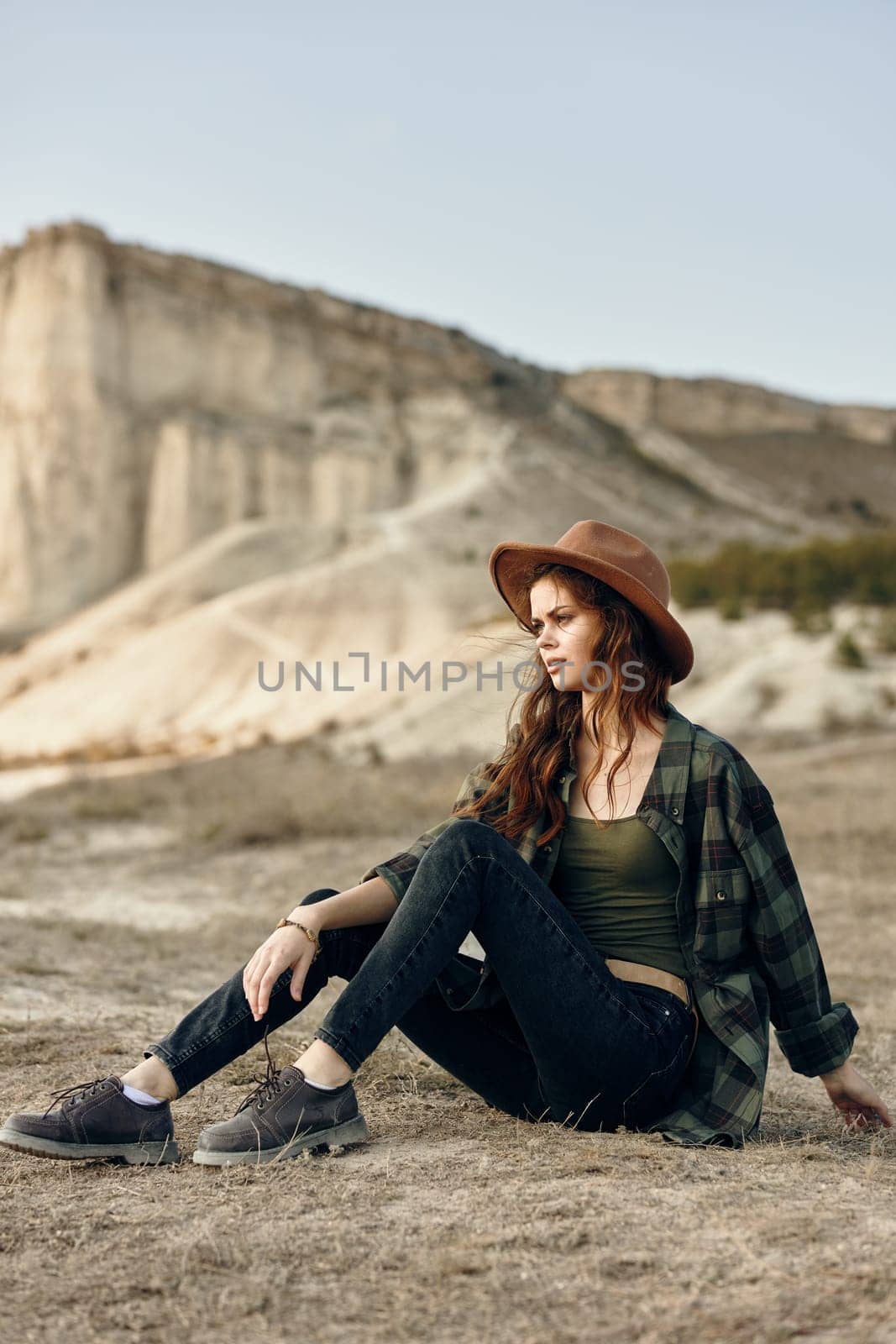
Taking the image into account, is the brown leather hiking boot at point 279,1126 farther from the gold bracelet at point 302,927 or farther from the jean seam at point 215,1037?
the gold bracelet at point 302,927

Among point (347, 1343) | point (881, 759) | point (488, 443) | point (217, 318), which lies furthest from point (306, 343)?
point (347, 1343)

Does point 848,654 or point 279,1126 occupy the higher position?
point 848,654

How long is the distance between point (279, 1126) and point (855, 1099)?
1280 millimetres

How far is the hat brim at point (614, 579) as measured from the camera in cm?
275

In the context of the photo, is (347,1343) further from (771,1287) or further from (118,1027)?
(118,1027)

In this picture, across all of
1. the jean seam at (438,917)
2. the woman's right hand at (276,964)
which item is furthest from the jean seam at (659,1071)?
the woman's right hand at (276,964)

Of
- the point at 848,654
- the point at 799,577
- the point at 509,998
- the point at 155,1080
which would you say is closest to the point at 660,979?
the point at 509,998

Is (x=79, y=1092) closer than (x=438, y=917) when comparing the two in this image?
No

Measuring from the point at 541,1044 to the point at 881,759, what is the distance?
12857 mm

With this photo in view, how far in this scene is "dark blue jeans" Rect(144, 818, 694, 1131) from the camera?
250 centimetres

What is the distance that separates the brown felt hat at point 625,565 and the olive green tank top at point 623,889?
1.30ft

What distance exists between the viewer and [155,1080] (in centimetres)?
256

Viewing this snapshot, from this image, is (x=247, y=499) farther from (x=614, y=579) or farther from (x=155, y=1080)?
(x=155, y=1080)

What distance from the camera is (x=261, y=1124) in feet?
8.20
